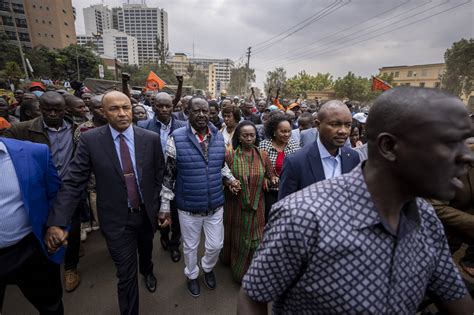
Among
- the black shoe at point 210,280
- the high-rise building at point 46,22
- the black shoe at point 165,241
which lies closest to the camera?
the black shoe at point 210,280

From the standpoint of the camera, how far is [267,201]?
3.27 meters

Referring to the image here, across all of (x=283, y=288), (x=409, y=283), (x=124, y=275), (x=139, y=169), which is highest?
(x=409, y=283)

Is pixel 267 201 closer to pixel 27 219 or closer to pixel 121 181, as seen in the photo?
pixel 121 181

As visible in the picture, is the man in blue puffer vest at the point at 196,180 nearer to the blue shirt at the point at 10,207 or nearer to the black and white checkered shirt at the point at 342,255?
the blue shirt at the point at 10,207

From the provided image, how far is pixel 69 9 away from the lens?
6519 cm

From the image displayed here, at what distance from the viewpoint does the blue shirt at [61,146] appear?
2.88 metres

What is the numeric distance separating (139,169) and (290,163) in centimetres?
141

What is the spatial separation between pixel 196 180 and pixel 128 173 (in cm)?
68

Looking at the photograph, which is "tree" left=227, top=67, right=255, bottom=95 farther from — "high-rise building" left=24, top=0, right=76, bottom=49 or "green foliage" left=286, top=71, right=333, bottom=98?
"high-rise building" left=24, top=0, right=76, bottom=49

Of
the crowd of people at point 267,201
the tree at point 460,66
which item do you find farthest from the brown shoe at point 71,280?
the tree at point 460,66

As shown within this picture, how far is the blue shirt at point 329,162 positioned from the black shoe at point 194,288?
79.2 inches

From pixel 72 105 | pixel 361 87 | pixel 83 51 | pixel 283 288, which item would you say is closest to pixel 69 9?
pixel 83 51

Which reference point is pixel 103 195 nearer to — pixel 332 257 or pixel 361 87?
pixel 332 257

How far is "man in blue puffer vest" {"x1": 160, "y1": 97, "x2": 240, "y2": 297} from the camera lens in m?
2.63
